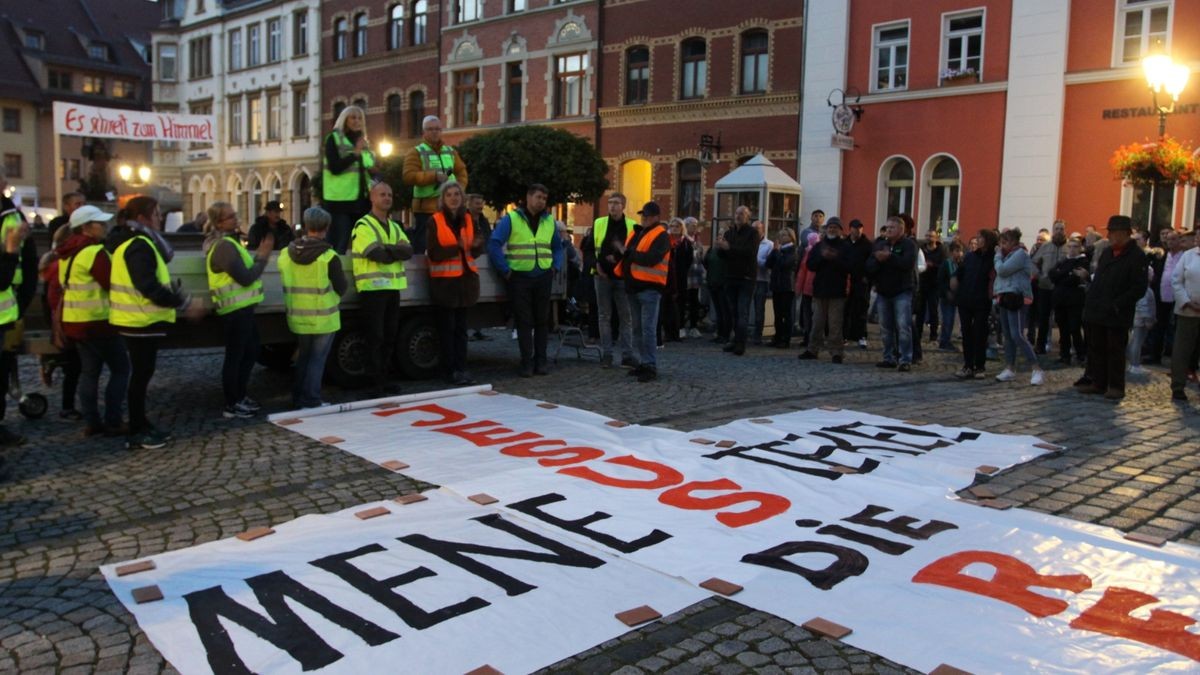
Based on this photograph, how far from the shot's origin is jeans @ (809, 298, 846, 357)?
12.4m

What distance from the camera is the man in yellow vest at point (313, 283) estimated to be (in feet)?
26.0

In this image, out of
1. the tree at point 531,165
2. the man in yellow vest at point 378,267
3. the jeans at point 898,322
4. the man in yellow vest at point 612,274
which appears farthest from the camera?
the tree at point 531,165

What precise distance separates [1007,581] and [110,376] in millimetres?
6283

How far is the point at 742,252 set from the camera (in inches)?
501

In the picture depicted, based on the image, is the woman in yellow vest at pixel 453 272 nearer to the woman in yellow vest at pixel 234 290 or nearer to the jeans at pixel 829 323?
the woman in yellow vest at pixel 234 290

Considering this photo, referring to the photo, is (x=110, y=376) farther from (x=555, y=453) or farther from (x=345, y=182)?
(x=555, y=453)

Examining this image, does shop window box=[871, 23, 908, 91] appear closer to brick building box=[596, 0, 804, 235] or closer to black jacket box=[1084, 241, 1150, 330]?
brick building box=[596, 0, 804, 235]

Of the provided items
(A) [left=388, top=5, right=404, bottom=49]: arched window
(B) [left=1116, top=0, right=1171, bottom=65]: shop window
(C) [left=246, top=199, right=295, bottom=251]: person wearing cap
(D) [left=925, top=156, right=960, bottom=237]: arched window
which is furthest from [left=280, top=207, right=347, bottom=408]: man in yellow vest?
(A) [left=388, top=5, right=404, bottom=49]: arched window

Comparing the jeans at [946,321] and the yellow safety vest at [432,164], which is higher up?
the yellow safety vest at [432,164]

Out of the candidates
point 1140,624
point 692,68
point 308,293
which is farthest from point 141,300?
point 692,68

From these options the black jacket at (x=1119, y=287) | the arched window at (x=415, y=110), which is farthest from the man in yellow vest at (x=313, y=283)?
the arched window at (x=415, y=110)

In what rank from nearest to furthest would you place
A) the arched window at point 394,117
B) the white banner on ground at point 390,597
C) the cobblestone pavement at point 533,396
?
the white banner on ground at point 390,597 → the cobblestone pavement at point 533,396 → the arched window at point 394,117

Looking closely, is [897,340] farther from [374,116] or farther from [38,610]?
[374,116]

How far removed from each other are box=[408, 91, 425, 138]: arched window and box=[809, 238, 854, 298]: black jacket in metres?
26.7
